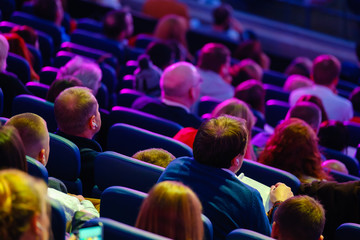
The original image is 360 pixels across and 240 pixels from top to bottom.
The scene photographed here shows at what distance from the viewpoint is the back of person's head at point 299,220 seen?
7.95 feet

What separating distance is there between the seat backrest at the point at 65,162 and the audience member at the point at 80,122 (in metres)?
0.14

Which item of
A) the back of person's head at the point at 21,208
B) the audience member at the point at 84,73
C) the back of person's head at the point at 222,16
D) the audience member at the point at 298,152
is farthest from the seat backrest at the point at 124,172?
the back of person's head at the point at 222,16

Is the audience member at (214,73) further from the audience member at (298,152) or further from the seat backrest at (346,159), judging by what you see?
the audience member at (298,152)

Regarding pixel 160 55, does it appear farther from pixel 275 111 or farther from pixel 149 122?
pixel 149 122

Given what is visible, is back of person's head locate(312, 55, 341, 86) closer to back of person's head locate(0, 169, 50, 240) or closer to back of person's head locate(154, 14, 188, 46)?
back of person's head locate(154, 14, 188, 46)

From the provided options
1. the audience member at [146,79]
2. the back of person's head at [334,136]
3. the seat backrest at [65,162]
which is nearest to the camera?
the seat backrest at [65,162]

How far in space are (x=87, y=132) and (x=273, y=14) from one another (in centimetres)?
726

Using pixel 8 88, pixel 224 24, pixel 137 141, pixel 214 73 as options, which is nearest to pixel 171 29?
pixel 214 73

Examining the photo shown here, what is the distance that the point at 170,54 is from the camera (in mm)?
5488

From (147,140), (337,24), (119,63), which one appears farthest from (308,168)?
(337,24)

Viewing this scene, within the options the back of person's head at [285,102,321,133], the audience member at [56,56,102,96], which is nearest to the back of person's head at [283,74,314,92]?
the back of person's head at [285,102,321,133]

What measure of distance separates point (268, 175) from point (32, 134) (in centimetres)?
129

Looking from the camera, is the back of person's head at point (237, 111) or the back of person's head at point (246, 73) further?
the back of person's head at point (246, 73)

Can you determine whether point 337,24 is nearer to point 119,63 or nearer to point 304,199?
point 119,63
